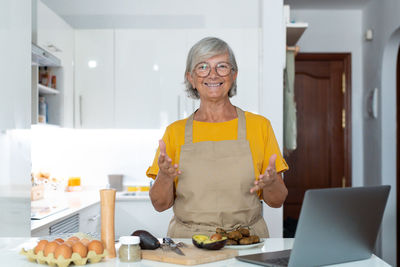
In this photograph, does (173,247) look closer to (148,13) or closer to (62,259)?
(62,259)

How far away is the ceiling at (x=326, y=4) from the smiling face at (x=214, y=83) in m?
3.06

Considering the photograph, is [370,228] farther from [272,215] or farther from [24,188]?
[272,215]

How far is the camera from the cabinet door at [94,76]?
4.11 meters

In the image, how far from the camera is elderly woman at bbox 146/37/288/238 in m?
1.99

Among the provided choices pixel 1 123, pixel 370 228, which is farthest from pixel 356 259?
pixel 1 123

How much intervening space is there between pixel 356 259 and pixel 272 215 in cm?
203

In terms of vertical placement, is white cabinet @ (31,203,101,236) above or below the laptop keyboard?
below

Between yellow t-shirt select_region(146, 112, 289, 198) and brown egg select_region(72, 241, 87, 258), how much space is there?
29.1 inches

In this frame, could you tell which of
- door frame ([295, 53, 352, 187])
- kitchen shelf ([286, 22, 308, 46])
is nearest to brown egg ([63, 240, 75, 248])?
kitchen shelf ([286, 22, 308, 46])

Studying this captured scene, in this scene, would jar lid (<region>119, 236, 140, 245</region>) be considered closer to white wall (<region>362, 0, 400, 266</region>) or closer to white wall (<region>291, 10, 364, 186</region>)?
white wall (<region>362, 0, 400, 266</region>)

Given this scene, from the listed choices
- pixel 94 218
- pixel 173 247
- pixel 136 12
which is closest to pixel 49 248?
pixel 173 247

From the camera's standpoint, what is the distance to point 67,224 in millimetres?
3094

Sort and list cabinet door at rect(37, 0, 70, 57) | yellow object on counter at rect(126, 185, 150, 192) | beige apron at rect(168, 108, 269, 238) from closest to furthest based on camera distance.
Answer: beige apron at rect(168, 108, 269, 238) → cabinet door at rect(37, 0, 70, 57) → yellow object on counter at rect(126, 185, 150, 192)

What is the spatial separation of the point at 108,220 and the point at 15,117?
43.2 inches
